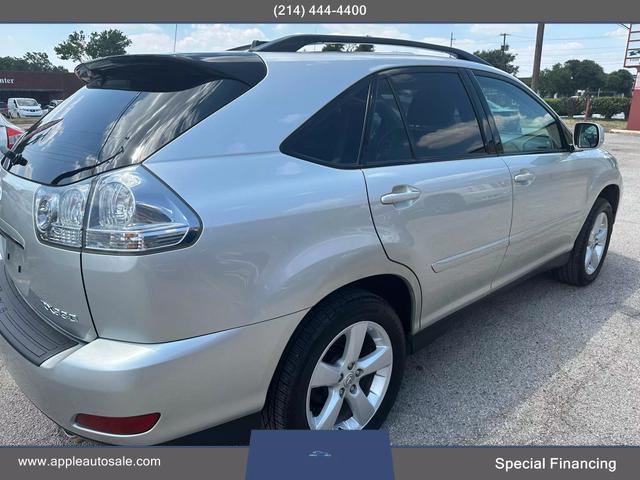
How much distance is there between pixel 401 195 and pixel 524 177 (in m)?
1.23

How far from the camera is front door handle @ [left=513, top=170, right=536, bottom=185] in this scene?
2.97m

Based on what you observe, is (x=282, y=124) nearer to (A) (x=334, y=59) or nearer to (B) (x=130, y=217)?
(A) (x=334, y=59)

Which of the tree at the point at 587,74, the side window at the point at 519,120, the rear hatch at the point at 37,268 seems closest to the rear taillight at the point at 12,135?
the rear hatch at the point at 37,268

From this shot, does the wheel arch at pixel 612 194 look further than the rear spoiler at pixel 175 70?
Yes

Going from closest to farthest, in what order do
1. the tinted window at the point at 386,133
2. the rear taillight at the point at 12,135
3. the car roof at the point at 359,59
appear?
the car roof at the point at 359,59 → the tinted window at the point at 386,133 → the rear taillight at the point at 12,135

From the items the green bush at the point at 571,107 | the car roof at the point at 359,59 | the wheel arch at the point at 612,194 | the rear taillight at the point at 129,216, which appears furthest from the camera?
the green bush at the point at 571,107

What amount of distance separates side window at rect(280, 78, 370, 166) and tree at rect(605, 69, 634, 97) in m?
61.6

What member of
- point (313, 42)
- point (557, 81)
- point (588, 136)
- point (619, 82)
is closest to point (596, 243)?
point (588, 136)

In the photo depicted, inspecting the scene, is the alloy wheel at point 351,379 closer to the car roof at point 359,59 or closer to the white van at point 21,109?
the car roof at point 359,59

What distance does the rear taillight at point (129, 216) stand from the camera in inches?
61.4

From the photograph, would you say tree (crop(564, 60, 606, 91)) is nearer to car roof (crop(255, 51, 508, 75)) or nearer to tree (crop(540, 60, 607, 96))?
tree (crop(540, 60, 607, 96))

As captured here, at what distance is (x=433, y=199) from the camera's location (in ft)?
7.73

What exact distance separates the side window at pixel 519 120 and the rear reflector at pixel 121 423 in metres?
2.48

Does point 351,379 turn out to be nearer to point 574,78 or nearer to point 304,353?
point 304,353
